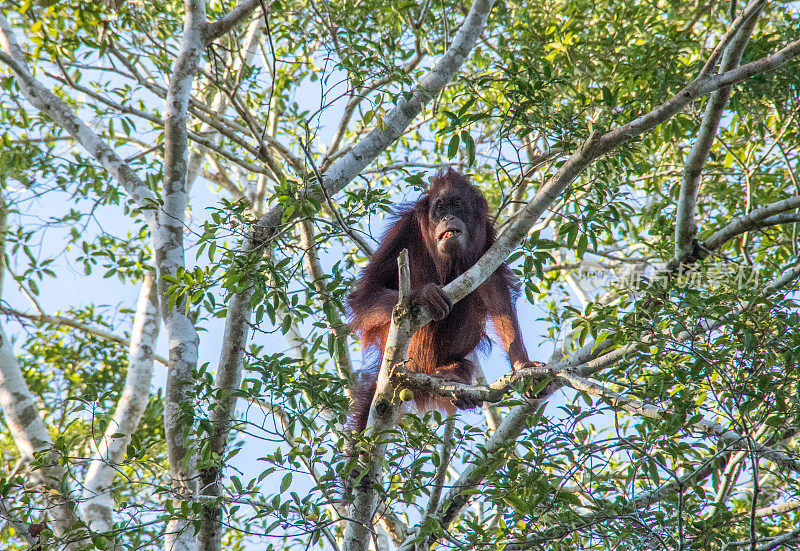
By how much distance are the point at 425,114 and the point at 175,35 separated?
2.08m

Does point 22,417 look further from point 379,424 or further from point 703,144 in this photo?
point 703,144

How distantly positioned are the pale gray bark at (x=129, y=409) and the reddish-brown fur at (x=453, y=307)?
1.78 m

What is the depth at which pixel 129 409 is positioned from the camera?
542 cm

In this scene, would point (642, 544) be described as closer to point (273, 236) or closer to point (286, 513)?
point (286, 513)

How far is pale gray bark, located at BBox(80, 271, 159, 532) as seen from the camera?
190 inches

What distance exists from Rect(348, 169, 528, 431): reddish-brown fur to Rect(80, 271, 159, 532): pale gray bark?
1782 mm

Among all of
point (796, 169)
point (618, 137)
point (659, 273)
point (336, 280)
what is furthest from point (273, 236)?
point (796, 169)

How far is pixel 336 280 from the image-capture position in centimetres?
358

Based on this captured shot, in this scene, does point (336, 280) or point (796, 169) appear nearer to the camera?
point (336, 280)

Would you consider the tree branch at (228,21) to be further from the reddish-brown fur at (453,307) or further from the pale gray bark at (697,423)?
the pale gray bark at (697,423)

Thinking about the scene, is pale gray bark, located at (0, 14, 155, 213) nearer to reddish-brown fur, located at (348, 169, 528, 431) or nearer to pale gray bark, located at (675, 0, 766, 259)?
reddish-brown fur, located at (348, 169, 528, 431)

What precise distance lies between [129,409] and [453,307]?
2.59 meters

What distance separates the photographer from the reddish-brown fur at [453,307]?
4414 mm

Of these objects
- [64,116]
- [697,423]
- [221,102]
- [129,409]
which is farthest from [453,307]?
[221,102]
